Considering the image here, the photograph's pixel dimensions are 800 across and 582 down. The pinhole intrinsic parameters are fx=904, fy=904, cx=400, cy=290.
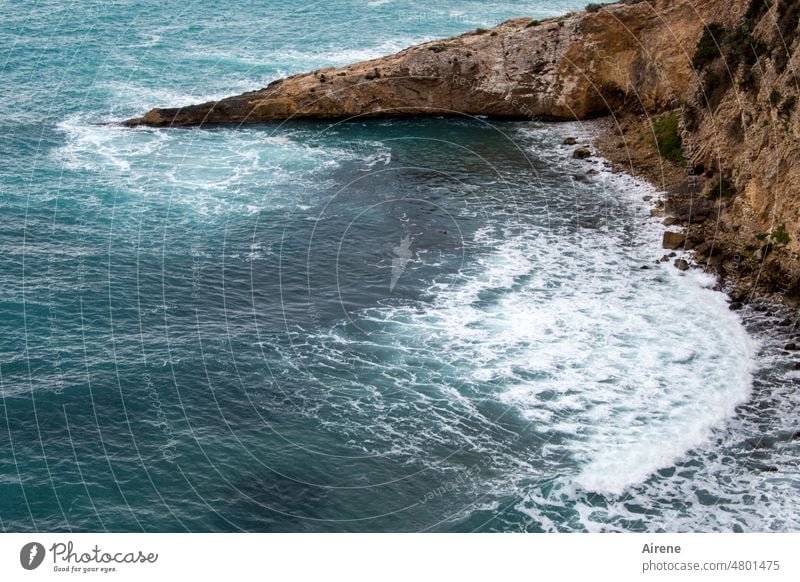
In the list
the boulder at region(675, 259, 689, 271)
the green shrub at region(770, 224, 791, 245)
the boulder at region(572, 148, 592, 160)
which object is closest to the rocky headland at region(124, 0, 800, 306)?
the green shrub at region(770, 224, 791, 245)

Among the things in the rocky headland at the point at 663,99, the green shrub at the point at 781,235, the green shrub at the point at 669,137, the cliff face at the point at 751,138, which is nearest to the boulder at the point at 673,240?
the rocky headland at the point at 663,99

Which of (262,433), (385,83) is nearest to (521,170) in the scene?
(385,83)

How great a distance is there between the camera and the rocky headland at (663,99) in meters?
74.0

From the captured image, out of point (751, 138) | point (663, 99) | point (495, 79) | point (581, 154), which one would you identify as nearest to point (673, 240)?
point (751, 138)

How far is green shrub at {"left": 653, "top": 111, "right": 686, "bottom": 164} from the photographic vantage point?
298 ft

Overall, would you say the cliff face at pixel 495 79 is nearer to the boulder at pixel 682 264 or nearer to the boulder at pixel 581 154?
the boulder at pixel 581 154

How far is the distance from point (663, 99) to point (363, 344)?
167 ft

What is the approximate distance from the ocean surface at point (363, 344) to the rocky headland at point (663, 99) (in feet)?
11.2

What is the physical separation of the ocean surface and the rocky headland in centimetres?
341

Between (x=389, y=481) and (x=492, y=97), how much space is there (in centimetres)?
6767

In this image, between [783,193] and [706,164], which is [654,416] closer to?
[783,193]

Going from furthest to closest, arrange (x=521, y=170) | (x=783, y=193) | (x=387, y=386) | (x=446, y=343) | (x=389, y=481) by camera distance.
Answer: (x=521, y=170) → (x=783, y=193) → (x=446, y=343) → (x=387, y=386) → (x=389, y=481)

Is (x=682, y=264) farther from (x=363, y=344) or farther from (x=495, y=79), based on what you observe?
(x=495, y=79)

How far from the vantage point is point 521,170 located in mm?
95688
